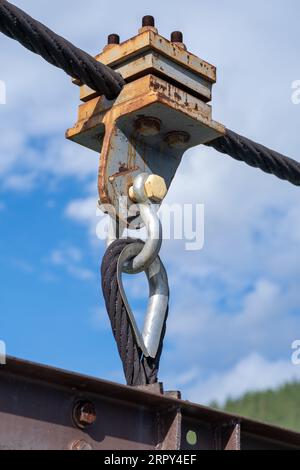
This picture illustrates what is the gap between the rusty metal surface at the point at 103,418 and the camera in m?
2.73

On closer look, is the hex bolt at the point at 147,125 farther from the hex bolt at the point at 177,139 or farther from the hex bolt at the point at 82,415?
the hex bolt at the point at 82,415

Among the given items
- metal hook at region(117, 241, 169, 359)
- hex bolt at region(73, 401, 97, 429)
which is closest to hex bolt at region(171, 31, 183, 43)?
metal hook at region(117, 241, 169, 359)

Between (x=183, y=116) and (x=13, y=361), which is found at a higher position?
(x=183, y=116)

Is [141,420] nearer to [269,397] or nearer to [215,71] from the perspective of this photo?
[215,71]

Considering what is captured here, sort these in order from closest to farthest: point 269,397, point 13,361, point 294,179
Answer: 1. point 13,361
2. point 294,179
3. point 269,397

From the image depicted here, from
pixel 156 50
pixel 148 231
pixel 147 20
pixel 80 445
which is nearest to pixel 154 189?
pixel 148 231

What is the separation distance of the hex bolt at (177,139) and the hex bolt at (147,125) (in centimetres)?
10

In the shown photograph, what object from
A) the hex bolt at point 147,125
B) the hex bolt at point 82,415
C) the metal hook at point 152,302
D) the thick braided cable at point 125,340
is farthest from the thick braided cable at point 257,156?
the hex bolt at point 82,415

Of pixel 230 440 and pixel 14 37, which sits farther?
pixel 14 37

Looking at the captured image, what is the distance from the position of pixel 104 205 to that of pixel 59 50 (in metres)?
0.65

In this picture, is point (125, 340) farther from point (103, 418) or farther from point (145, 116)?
point (145, 116)
